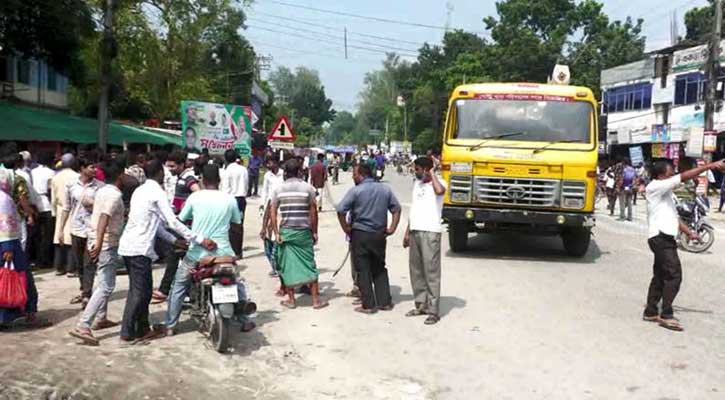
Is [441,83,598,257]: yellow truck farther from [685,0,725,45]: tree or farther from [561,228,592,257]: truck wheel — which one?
[685,0,725,45]: tree

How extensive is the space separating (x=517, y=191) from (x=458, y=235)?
141 cm

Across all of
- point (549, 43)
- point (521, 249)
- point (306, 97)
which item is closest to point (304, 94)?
point (306, 97)

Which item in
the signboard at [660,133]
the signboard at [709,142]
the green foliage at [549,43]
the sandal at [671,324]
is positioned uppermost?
the green foliage at [549,43]

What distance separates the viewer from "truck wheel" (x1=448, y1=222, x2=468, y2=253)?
1125 cm

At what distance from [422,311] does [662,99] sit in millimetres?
35972

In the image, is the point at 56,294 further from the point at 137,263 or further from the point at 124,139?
the point at 124,139

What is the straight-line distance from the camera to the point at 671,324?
6.79 metres

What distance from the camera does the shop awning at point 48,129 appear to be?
16.9 m

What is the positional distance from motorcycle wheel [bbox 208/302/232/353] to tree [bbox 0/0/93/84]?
1575cm

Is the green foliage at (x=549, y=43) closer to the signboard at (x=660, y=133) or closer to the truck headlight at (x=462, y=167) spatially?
the signboard at (x=660, y=133)

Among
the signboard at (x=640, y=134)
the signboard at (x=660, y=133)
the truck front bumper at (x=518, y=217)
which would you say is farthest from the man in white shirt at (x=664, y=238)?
the signboard at (x=640, y=134)

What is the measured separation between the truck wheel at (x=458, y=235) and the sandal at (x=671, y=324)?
14.7 feet

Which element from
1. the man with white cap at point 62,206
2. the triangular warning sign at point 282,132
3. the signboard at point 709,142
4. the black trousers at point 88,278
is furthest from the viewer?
the signboard at point 709,142

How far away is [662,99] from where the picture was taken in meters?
38.8
